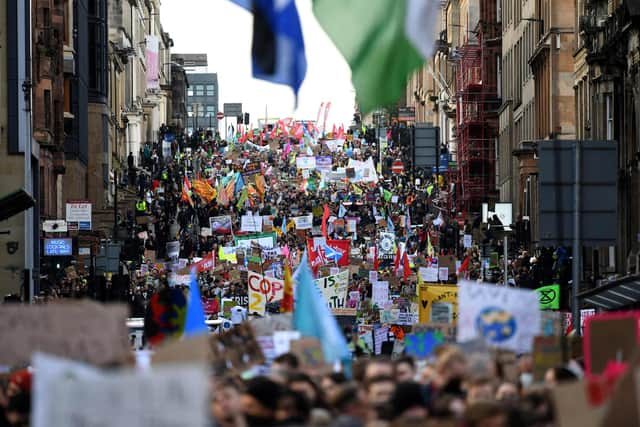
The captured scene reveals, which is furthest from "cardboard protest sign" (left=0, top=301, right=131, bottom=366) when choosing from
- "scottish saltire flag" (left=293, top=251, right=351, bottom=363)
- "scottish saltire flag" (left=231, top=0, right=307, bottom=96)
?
"scottish saltire flag" (left=231, top=0, right=307, bottom=96)

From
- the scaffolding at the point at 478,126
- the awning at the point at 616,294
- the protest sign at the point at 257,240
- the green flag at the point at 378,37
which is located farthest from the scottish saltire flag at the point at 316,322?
the scaffolding at the point at 478,126

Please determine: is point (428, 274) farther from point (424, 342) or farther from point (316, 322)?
point (316, 322)

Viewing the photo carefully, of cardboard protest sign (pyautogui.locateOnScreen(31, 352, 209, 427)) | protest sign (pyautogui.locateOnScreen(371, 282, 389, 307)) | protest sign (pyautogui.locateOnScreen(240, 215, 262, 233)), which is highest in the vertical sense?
protest sign (pyautogui.locateOnScreen(240, 215, 262, 233))

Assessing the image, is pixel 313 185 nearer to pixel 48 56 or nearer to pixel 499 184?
pixel 499 184

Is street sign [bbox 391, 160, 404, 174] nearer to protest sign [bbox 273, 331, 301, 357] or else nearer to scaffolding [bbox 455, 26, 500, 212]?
scaffolding [bbox 455, 26, 500, 212]

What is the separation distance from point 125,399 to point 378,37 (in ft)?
32.9

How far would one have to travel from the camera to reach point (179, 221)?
103438mm

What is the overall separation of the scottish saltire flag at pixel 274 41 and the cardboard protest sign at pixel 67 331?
6.08 m

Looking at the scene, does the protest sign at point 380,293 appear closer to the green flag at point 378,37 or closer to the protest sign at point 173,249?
the protest sign at point 173,249

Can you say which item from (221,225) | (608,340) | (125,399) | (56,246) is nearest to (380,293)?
(56,246)

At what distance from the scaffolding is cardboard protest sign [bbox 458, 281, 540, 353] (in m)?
81.3

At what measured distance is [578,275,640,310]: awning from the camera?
3147 centimetres

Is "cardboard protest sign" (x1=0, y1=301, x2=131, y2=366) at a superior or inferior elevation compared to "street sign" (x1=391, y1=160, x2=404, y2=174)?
inferior

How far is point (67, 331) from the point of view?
12.1 meters
